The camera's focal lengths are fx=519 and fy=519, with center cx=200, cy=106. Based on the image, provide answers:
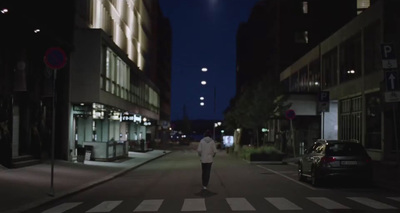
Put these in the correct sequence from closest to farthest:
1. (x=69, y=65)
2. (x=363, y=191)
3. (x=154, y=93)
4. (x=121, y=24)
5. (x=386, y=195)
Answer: (x=386, y=195) < (x=363, y=191) < (x=69, y=65) < (x=121, y=24) < (x=154, y=93)

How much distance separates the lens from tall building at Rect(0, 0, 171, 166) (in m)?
22.8

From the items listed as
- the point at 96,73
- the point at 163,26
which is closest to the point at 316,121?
the point at 96,73

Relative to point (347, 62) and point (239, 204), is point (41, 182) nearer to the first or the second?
point (239, 204)

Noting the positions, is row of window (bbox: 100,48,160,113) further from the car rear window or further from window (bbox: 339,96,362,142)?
the car rear window

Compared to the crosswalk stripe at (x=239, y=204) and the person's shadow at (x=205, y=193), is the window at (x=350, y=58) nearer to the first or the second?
the person's shadow at (x=205, y=193)

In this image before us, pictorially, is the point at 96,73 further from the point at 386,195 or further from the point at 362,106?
the point at 386,195

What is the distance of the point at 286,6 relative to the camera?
6938cm

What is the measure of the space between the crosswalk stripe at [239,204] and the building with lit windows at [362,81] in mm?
10573

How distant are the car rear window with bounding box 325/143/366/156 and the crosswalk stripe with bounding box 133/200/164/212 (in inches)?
269

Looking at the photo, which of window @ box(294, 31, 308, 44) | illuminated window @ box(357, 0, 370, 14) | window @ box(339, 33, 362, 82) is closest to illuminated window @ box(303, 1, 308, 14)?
window @ box(294, 31, 308, 44)

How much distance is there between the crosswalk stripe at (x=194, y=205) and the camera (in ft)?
39.5

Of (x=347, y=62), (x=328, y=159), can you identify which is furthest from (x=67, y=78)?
(x=347, y=62)

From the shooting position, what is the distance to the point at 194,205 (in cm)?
1280

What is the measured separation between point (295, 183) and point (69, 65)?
1577 centimetres
